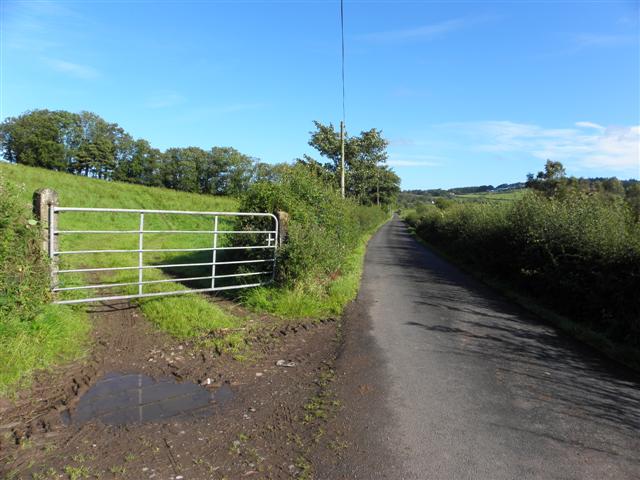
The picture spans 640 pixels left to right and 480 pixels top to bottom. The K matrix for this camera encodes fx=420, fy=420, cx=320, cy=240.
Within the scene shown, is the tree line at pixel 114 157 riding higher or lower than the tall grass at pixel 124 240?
higher

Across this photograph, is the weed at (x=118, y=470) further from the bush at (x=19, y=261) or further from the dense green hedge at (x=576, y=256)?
the dense green hedge at (x=576, y=256)

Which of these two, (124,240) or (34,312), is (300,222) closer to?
(34,312)

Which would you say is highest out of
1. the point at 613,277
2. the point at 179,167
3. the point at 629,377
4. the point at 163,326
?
the point at 179,167

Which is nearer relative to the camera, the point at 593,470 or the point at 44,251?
the point at 593,470

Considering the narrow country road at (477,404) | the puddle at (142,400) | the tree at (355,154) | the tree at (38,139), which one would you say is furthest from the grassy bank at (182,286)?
the tree at (38,139)

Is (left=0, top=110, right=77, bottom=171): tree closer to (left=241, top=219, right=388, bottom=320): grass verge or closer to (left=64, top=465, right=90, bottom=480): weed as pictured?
(left=241, top=219, right=388, bottom=320): grass verge

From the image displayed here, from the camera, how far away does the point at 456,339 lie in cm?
643

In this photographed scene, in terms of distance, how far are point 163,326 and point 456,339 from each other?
431cm

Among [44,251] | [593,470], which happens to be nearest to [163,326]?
[44,251]

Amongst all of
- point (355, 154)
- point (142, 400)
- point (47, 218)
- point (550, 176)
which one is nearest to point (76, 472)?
point (142, 400)

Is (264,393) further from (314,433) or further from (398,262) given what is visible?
(398,262)

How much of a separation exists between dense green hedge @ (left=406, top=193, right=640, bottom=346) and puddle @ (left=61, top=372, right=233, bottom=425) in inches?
263

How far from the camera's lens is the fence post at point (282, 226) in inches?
328

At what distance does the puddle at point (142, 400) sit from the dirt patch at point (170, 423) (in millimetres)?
53
